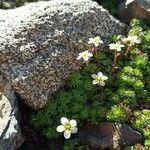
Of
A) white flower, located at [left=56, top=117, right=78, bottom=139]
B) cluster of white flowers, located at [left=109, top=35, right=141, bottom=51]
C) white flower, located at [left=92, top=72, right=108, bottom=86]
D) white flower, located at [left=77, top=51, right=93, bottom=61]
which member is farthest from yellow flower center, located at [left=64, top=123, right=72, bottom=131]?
cluster of white flowers, located at [left=109, top=35, right=141, bottom=51]

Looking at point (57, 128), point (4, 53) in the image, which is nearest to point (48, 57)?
point (4, 53)

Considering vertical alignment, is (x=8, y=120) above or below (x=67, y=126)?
below

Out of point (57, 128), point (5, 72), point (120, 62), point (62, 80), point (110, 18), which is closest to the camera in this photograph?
point (57, 128)

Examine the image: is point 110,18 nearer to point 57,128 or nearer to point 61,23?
point 61,23

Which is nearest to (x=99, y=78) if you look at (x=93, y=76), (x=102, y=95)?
(x=93, y=76)

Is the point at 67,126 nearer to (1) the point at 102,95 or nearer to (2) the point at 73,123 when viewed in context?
(2) the point at 73,123

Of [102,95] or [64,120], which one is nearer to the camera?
[64,120]
